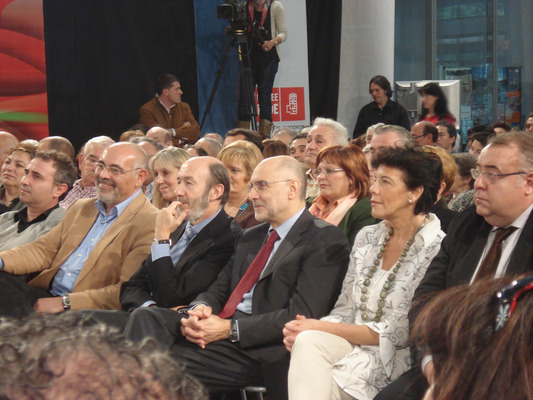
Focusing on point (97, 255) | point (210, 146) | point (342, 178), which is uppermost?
point (210, 146)

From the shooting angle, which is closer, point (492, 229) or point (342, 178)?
point (492, 229)

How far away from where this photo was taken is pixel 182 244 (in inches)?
138

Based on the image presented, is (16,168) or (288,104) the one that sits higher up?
(288,104)

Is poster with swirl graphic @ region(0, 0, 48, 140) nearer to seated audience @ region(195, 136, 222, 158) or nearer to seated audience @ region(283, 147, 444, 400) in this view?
seated audience @ region(195, 136, 222, 158)

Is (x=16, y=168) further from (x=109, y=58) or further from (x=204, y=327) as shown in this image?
(x=109, y=58)

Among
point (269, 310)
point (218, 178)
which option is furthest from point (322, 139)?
point (269, 310)

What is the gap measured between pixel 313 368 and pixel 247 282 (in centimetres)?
68

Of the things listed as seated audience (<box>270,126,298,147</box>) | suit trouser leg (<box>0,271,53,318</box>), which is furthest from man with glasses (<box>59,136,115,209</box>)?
seated audience (<box>270,126,298,147</box>)

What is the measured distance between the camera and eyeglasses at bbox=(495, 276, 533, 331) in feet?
3.02

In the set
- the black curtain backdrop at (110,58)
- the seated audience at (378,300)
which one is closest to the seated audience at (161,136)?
the black curtain backdrop at (110,58)

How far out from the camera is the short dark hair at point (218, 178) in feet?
11.8

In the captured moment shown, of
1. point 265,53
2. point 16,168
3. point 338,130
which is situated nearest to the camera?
point 16,168

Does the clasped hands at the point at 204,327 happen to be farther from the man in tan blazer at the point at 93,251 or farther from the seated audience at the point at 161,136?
the seated audience at the point at 161,136

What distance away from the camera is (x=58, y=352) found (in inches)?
21.0
